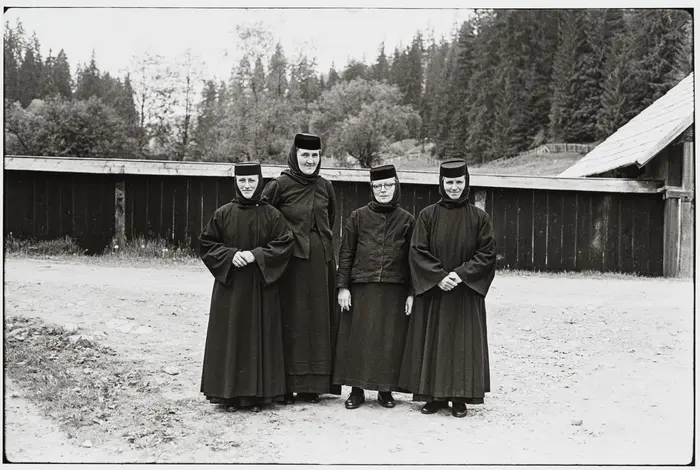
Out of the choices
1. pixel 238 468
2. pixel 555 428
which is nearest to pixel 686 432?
pixel 555 428

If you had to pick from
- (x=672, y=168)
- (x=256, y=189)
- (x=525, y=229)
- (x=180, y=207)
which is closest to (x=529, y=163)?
(x=525, y=229)

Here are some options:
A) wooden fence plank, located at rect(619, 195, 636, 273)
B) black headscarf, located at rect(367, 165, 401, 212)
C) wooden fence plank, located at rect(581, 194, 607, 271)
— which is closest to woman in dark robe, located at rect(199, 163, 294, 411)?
black headscarf, located at rect(367, 165, 401, 212)

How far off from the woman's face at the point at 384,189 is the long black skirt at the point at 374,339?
696mm

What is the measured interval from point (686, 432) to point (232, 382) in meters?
3.43

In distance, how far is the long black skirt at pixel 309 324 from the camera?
6.08m

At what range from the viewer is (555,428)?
5703 millimetres

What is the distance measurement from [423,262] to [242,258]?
1.41 m

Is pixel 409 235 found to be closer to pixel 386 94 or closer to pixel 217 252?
pixel 217 252

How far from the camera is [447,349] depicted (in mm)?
5812

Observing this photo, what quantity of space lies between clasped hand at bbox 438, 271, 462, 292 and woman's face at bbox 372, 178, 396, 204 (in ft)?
2.73

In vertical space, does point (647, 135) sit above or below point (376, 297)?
above

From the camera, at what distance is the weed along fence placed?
13953mm

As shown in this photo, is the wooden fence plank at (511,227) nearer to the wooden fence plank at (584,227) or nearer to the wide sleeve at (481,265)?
the wooden fence plank at (584,227)

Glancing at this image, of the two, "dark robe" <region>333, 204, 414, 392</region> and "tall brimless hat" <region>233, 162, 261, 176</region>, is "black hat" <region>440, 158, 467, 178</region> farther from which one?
"tall brimless hat" <region>233, 162, 261, 176</region>
